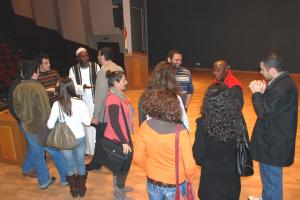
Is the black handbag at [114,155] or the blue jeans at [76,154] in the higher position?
the black handbag at [114,155]

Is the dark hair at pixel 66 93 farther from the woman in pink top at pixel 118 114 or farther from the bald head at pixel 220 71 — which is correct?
the bald head at pixel 220 71

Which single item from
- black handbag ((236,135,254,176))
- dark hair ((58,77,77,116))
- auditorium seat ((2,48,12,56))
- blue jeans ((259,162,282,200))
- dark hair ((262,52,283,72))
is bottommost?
blue jeans ((259,162,282,200))

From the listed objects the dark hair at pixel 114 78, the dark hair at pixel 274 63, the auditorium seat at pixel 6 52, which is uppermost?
the dark hair at pixel 274 63

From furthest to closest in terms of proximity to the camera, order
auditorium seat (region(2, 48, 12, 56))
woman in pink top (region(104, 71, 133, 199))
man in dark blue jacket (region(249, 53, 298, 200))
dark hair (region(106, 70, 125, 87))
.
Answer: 1. auditorium seat (region(2, 48, 12, 56))
2. dark hair (region(106, 70, 125, 87))
3. woman in pink top (region(104, 71, 133, 199))
4. man in dark blue jacket (region(249, 53, 298, 200))

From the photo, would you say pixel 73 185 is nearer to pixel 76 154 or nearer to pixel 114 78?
pixel 76 154

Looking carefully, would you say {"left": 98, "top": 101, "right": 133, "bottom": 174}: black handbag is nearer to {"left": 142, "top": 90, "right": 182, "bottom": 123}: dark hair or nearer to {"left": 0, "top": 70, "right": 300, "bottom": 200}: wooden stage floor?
{"left": 0, "top": 70, "right": 300, "bottom": 200}: wooden stage floor

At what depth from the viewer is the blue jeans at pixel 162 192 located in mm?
2356

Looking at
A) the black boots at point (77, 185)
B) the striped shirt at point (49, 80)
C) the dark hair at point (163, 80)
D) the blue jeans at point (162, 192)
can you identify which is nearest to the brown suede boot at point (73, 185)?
the black boots at point (77, 185)

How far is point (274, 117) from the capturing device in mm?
2867

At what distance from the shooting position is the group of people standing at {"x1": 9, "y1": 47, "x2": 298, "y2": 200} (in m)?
2.22

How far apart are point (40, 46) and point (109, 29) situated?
8.42 ft

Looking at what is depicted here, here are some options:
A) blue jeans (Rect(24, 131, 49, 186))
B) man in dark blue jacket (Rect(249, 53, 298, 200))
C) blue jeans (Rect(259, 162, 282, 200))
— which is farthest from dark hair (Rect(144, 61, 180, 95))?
blue jeans (Rect(24, 131, 49, 186))

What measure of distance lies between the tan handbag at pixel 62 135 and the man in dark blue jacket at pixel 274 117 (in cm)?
178

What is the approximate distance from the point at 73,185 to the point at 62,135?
2.38ft
